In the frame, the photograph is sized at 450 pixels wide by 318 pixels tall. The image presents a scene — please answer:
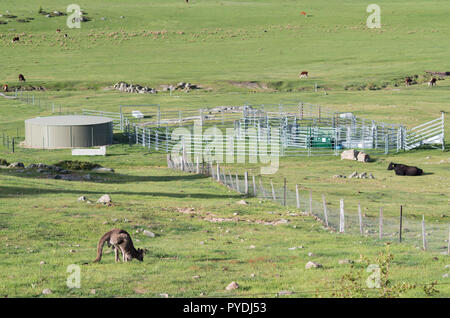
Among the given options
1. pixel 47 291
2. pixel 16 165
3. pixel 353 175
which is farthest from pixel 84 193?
pixel 47 291

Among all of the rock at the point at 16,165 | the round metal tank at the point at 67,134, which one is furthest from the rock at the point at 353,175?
the round metal tank at the point at 67,134

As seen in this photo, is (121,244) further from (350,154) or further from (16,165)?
(350,154)

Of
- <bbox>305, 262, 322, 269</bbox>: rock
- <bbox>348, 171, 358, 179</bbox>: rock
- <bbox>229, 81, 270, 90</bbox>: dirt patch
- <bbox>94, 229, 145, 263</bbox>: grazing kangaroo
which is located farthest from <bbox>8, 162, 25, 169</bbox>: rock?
<bbox>229, 81, 270, 90</bbox>: dirt patch

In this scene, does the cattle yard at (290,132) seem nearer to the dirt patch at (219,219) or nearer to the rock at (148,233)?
the dirt patch at (219,219)

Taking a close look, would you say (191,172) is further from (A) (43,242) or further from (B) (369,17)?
(B) (369,17)

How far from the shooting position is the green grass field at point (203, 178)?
1945 cm

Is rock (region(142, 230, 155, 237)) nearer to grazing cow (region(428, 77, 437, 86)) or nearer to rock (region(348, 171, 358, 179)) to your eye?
rock (region(348, 171, 358, 179))

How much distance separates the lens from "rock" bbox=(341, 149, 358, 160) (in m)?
46.7

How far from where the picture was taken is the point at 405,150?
162 feet

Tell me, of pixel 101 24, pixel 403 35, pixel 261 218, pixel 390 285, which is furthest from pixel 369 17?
pixel 390 285

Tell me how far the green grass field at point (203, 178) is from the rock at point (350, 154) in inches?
27.6

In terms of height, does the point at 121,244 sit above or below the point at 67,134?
below

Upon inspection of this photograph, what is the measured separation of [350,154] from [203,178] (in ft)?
35.3

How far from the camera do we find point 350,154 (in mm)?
46875
